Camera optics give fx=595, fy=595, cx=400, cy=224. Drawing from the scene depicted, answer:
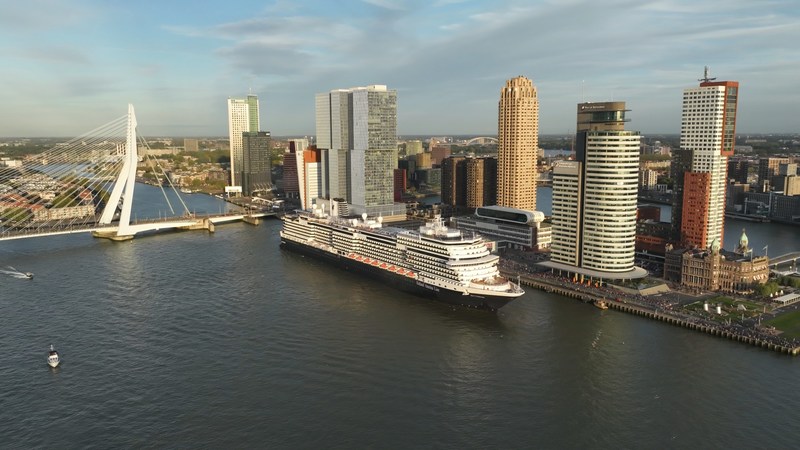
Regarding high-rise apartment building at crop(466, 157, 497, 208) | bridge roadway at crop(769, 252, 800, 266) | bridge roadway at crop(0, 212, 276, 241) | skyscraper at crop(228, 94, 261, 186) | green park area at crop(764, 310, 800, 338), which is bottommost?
green park area at crop(764, 310, 800, 338)

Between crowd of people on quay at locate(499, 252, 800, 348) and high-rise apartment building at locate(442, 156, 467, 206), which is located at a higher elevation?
high-rise apartment building at locate(442, 156, 467, 206)

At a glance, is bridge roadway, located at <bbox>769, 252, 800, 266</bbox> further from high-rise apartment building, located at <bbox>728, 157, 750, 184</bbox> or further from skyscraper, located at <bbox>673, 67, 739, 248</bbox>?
high-rise apartment building, located at <bbox>728, 157, 750, 184</bbox>

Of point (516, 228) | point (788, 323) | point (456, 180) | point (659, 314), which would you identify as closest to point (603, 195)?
point (659, 314)

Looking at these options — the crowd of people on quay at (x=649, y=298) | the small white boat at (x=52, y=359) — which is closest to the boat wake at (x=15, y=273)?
the small white boat at (x=52, y=359)

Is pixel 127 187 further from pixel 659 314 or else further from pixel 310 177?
pixel 659 314

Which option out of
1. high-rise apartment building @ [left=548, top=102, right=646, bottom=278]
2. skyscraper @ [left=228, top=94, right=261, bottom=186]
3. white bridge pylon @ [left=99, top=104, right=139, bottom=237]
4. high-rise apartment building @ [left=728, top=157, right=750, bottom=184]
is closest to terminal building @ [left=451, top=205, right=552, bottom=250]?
high-rise apartment building @ [left=548, top=102, right=646, bottom=278]

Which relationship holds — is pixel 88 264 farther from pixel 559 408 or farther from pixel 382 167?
pixel 559 408
